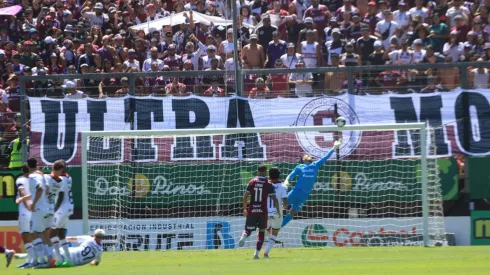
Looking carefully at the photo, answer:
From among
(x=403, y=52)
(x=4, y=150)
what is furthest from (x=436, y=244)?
(x=4, y=150)

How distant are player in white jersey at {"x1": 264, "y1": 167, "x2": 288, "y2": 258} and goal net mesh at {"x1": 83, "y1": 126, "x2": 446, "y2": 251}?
260 cm

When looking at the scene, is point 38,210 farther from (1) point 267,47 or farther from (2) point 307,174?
(1) point 267,47

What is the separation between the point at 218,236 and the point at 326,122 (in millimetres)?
→ 3758

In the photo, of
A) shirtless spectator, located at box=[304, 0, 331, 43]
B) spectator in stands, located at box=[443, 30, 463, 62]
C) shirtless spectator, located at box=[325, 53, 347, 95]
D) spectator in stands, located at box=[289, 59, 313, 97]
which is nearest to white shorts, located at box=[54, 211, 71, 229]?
spectator in stands, located at box=[289, 59, 313, 97]

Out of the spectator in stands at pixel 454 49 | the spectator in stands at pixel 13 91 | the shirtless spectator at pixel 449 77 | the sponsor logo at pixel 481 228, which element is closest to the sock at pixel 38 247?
the spectator in stands at pixel 13 91

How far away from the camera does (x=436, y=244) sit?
23859 mm

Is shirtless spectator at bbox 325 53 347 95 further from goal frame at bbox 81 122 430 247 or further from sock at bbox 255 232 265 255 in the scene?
sock at bbox 255 232 265 255

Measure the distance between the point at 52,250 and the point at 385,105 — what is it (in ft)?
A: 31.0

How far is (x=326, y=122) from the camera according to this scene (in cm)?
2548

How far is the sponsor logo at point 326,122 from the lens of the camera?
83.2ft

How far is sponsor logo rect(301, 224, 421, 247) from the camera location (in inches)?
971

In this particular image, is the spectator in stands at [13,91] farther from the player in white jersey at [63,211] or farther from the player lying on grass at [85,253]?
the player lying on grass at [85,253]

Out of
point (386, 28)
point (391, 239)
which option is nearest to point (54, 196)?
point (391, 239)

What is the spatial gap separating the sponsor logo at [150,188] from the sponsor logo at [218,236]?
0.92m
